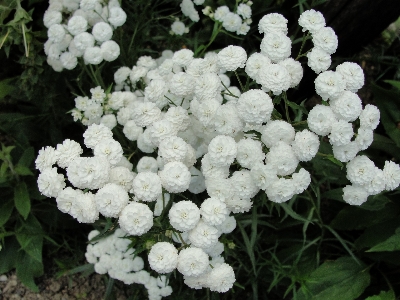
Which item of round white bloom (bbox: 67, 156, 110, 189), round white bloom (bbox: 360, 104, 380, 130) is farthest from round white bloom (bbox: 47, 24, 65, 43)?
round white bloom (bbox: 360, 104, 380, 130)

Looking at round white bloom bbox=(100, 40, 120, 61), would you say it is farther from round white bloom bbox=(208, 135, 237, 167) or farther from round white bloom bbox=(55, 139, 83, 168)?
round white bloom bbox=(208, 135, 237, 167)

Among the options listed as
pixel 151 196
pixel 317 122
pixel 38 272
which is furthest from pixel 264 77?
pixel 38 272

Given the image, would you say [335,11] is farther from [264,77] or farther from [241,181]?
[241,181]

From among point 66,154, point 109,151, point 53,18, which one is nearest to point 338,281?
point 109,151

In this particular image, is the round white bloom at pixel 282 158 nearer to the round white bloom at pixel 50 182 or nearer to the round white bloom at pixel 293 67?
the round white bloom at pixel 293 67

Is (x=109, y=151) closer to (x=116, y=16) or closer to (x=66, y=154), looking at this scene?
(x=66, y=154)

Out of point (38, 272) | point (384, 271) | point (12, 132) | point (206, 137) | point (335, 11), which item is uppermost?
point (335, 11)
